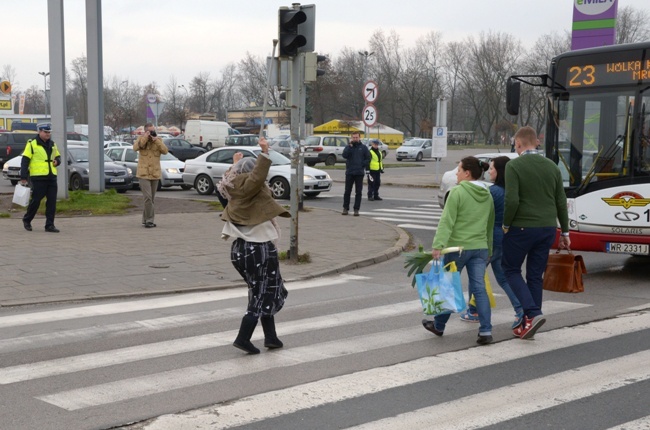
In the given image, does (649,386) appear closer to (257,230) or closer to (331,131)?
(257,230)

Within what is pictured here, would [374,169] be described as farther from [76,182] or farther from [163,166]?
[76,182]

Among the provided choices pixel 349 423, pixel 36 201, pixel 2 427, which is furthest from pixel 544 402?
pixel 36 201

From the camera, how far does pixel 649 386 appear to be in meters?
5.88

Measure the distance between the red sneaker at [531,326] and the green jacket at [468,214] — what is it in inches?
30.3

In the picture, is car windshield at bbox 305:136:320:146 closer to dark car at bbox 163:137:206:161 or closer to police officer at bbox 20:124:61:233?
dark car at bbox 163:137:206:161

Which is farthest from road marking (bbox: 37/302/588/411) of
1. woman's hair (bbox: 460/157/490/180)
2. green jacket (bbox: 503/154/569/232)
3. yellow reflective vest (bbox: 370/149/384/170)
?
yellow reflective vest (bbox: 370/149/384/170)

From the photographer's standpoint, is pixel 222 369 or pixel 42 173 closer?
pixel 222 369

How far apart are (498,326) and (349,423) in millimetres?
3332

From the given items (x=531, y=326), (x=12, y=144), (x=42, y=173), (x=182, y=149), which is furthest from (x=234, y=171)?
(x=182, y=149)

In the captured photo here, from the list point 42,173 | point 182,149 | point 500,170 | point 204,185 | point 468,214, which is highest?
point 500,170

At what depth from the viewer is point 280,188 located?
24.2 meters

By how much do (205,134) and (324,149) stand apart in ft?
52.7

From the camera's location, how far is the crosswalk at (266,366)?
5250mm

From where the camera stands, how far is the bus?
1074cm
